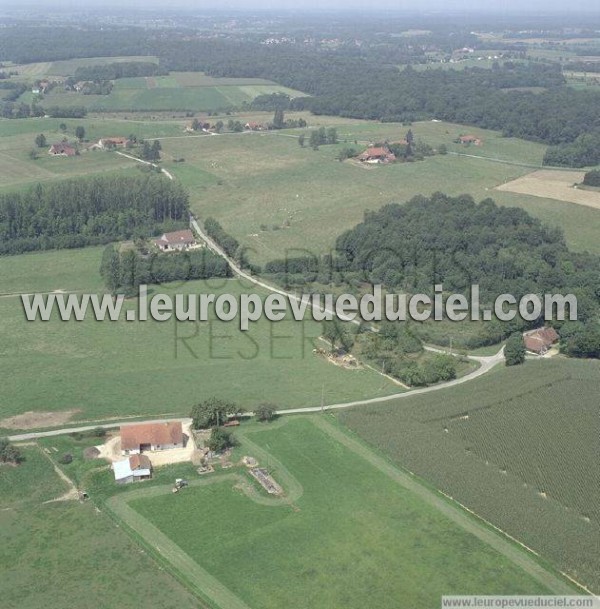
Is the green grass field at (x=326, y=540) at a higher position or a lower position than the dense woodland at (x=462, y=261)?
lower

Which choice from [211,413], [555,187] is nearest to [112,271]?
[211,413]

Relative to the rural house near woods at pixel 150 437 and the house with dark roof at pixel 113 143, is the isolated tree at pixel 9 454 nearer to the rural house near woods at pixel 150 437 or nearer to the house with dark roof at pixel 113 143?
the rural house near woods at pixel 150 437

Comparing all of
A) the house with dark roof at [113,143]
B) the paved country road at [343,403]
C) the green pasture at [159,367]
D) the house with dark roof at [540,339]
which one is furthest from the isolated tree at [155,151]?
the house with dark roof at [540,339]

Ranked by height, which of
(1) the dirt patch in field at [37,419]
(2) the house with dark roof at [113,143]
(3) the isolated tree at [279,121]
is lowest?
(1) the dirt patch in field at [37,419]

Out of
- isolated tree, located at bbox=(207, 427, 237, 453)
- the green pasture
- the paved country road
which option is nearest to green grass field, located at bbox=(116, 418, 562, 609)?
isolated tree, located at bbox=(207, 427, 237, 453)

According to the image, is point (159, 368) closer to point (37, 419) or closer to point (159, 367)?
point (159, 367)

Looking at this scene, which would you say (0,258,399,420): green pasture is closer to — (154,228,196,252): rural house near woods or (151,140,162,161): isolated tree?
(154,228,196,252): rural house near woods
